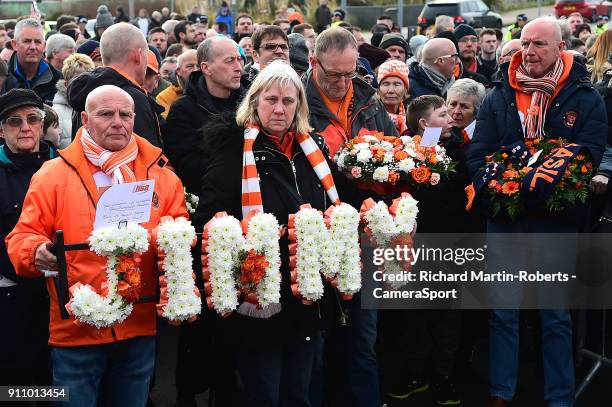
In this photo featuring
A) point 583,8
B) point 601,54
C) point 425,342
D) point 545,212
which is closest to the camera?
point 545,212

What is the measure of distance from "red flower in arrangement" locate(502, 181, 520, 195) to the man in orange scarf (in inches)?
8.4

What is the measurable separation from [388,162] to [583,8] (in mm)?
34075

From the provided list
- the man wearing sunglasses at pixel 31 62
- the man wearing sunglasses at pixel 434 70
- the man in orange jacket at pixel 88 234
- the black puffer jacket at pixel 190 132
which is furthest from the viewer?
the man wearing sunglasses at pixel 31 62

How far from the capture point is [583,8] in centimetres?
3656

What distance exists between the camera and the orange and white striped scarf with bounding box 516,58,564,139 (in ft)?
18.8

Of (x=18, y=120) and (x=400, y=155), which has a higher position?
(x=18, y=120)

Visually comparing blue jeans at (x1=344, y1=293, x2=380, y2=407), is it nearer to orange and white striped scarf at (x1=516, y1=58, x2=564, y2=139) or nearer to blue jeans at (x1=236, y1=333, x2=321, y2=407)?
blue jeans at (x1=236, y1=333, x2=321, y2=407)

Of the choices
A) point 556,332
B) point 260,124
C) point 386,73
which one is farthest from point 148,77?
point 556,332

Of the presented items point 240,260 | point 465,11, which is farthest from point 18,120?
point 465,11

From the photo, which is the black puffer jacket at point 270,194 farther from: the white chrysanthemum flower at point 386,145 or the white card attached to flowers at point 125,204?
the white chrysanthemum flower at point 386,145

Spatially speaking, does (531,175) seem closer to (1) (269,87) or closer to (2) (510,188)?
(2) (510,188)

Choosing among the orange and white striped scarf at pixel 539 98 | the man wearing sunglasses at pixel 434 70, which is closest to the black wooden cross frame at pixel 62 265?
the orange and white striped scarf at pixel 539 98

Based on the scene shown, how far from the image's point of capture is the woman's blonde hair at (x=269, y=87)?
4.78 metres

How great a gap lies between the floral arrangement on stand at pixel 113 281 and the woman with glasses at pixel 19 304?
832mm
